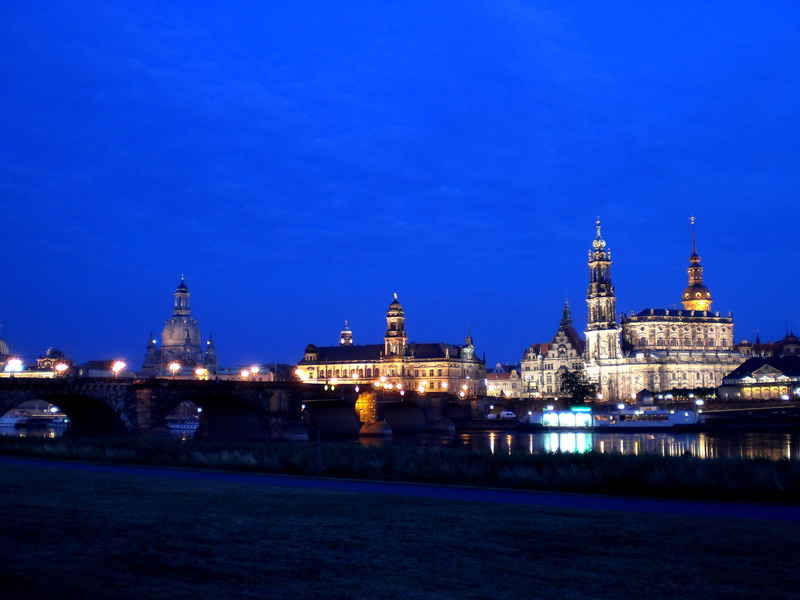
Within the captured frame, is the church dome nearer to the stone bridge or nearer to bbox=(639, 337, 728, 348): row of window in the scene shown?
bbox=(639, 337, 728, 348): row of window

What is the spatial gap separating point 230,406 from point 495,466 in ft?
215

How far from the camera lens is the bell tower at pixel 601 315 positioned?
7106 inches

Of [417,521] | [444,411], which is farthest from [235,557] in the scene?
[444,411]

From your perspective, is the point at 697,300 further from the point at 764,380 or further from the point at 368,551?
the point at 368,551

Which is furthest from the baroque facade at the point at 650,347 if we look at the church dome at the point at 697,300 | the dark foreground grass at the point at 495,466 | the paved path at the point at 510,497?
the paved path at the point at 510,497


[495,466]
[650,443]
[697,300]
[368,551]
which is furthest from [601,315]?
[368,551]

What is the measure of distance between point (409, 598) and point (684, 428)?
331 feet

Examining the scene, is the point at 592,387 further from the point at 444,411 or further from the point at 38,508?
the point at 38,508

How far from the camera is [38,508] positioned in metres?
16.5

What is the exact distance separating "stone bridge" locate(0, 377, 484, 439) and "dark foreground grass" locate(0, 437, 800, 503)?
32.1m

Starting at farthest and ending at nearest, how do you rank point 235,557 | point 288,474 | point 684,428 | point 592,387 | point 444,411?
point 592,387
point 444,411
point 684,428
point 288,474
point 235,557

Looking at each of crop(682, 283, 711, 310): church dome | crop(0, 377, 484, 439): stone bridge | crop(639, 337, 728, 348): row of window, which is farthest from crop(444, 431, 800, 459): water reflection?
crop(682, 283, 711, 310): church dome

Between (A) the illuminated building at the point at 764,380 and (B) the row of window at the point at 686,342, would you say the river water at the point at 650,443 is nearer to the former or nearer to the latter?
(A) the illuminated building at the point at 764,380

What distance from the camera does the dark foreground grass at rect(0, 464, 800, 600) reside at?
35.8ft
